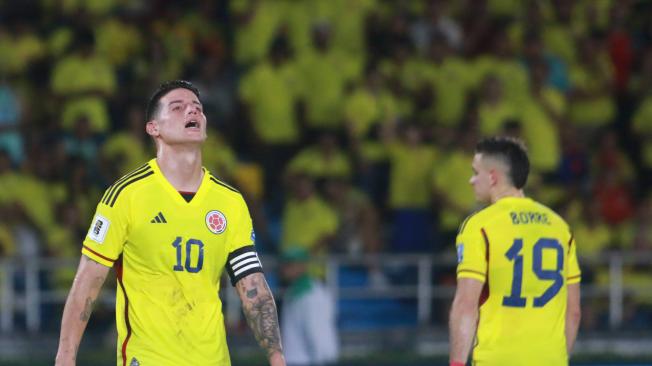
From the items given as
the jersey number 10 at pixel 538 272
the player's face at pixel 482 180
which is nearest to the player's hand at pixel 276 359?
the jersey number 10 at pixel 538 272

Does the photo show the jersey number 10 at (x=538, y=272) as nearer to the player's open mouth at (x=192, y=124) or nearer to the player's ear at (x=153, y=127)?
the player's open mouth at (x=192, y=124)

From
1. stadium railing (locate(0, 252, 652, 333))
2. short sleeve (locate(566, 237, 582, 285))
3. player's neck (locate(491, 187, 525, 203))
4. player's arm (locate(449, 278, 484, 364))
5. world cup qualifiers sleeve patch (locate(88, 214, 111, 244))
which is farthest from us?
stadium railing (locate(0, 252, 652, 333))

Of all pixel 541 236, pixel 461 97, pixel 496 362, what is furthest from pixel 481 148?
pixel 461 97

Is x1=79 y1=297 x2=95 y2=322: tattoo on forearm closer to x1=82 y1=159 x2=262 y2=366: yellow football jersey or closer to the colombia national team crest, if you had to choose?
x1=82 y1=159 x2=262 y2=366: yellow football jersey

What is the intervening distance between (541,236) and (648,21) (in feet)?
36.6

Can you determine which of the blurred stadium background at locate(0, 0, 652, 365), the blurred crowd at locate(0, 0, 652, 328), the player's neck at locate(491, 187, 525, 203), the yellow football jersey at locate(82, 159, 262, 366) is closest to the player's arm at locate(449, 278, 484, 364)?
the player's neck at locate(491, 187, 525, 203)

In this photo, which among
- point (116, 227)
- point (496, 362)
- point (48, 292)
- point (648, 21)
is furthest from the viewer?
point (648, 21)

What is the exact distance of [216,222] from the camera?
725cm

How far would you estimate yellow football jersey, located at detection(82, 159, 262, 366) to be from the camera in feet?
23.1

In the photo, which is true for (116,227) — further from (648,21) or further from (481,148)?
(648,21)

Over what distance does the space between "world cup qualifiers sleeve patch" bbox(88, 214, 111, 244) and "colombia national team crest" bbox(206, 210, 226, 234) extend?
508 mm

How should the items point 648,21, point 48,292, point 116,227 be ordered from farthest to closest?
point 648,21
point 48,292
point 116,227

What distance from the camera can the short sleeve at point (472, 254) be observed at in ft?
25.1

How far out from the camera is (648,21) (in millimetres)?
18359
